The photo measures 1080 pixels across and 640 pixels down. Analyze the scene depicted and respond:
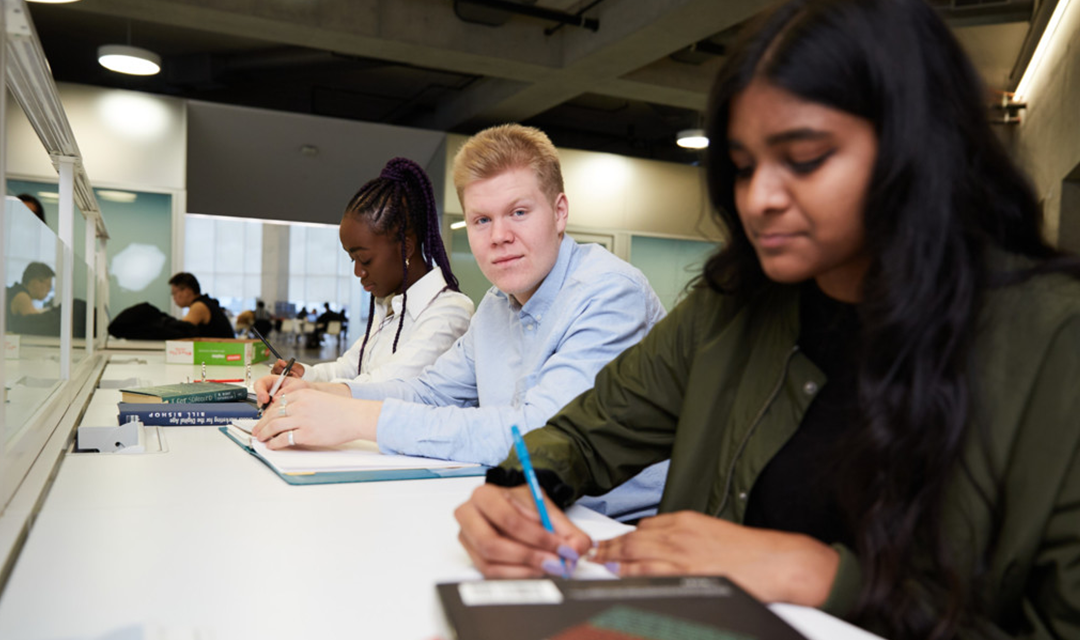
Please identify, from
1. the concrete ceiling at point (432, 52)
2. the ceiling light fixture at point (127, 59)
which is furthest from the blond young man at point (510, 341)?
the ceiling light fixture at point (127, 59)

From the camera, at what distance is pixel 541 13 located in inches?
199

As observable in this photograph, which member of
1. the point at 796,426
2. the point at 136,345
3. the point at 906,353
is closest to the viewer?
the point at 906,353

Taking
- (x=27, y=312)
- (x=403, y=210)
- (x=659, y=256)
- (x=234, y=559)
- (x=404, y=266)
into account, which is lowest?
(x=234, y=559)

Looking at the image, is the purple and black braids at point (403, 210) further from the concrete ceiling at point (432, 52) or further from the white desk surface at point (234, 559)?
the concrete ceiling at point (432, 52)

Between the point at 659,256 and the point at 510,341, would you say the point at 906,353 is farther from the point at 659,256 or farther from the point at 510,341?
the point at 659,256

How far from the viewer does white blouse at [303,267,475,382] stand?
2.17m

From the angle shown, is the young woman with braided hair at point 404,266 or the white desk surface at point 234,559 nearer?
the white desk surface at point 234,559

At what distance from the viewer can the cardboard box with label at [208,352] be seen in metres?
3.15

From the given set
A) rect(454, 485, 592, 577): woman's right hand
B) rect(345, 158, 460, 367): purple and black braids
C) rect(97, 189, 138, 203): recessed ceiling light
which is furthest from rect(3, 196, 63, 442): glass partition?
rect(97, 189, 138, 203): recessed ceiling light

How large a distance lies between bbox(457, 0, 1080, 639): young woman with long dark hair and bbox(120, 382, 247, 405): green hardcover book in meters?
1.16

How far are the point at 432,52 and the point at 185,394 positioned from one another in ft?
13.5

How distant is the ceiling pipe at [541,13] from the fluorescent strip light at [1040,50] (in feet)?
8.85

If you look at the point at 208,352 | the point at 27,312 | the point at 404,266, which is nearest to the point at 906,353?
the point at 27,312

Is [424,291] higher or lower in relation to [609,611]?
higher
